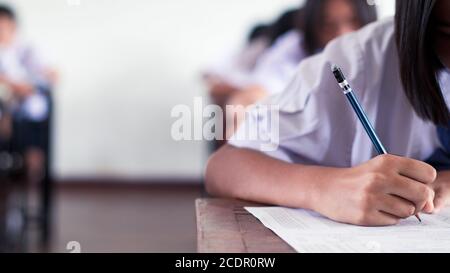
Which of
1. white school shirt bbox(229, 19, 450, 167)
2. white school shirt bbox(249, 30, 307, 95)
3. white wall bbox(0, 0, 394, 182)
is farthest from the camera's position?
white wall bbox(0, 0, 394, 182)

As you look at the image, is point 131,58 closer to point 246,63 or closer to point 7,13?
point 7,13

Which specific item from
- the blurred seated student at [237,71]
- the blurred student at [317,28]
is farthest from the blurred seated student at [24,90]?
the blurred student at [317,28]

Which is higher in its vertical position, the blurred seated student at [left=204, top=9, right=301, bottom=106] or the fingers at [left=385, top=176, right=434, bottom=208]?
the blurred seated student at [left=204, top=9, right=301, bottom=106]

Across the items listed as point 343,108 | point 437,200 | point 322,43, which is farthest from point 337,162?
point 322,43

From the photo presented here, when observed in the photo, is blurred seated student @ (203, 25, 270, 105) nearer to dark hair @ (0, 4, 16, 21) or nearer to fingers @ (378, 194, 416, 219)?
dark hair @ (0, 4, 16, 21)

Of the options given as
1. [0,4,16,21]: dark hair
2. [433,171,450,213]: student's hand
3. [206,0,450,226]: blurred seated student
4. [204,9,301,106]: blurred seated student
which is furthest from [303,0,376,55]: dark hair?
[0,4,16,21]: dark hair

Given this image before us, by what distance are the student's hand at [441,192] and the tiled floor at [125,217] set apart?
1.19 meters

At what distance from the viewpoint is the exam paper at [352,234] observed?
42 centimetres

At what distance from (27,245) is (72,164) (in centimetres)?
162

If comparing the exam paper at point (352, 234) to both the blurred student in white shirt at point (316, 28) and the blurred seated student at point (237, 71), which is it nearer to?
the blurred student in white shirt at point (316, 28)

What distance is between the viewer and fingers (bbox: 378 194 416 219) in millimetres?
483

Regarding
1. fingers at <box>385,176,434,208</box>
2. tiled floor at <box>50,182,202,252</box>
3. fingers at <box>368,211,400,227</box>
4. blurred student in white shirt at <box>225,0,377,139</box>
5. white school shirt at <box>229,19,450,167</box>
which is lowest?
tiled floor at <box>50,182,202,252</box>

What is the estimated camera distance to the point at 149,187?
3.98m

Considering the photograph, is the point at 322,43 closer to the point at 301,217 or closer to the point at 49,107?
the point at 49,107
